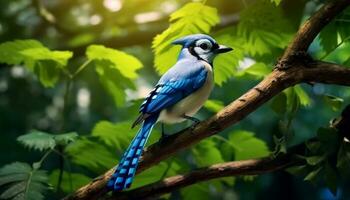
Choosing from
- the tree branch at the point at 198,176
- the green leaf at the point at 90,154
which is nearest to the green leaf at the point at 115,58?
the green leaf at the point at 90,154

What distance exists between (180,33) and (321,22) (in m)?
0.19

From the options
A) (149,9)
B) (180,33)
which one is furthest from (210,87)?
(149,9)

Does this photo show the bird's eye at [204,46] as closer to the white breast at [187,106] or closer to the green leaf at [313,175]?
the white breast at [187,106]

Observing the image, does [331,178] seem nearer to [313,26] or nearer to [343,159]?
[343,159]

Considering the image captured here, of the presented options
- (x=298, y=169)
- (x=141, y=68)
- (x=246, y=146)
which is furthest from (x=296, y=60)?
(x=141, y=68)

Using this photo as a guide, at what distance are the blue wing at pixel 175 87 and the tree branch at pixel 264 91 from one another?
0.04 metres

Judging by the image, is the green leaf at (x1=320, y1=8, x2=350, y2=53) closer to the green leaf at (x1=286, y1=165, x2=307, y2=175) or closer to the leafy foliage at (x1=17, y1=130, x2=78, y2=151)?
the green leaf at (x1=286, y1=165, x2=307, y2=175)

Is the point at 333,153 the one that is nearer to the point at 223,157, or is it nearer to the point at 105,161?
the point at 223,157

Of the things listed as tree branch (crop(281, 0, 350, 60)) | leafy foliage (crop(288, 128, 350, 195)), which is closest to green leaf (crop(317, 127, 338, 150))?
leafy foliage (crop(288, 128, 350, 195))

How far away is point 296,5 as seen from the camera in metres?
0.81

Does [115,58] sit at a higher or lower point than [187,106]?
higher

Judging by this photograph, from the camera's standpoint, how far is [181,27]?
29.5 inches

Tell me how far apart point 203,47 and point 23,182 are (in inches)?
11.3

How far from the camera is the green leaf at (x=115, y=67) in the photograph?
84 cm
